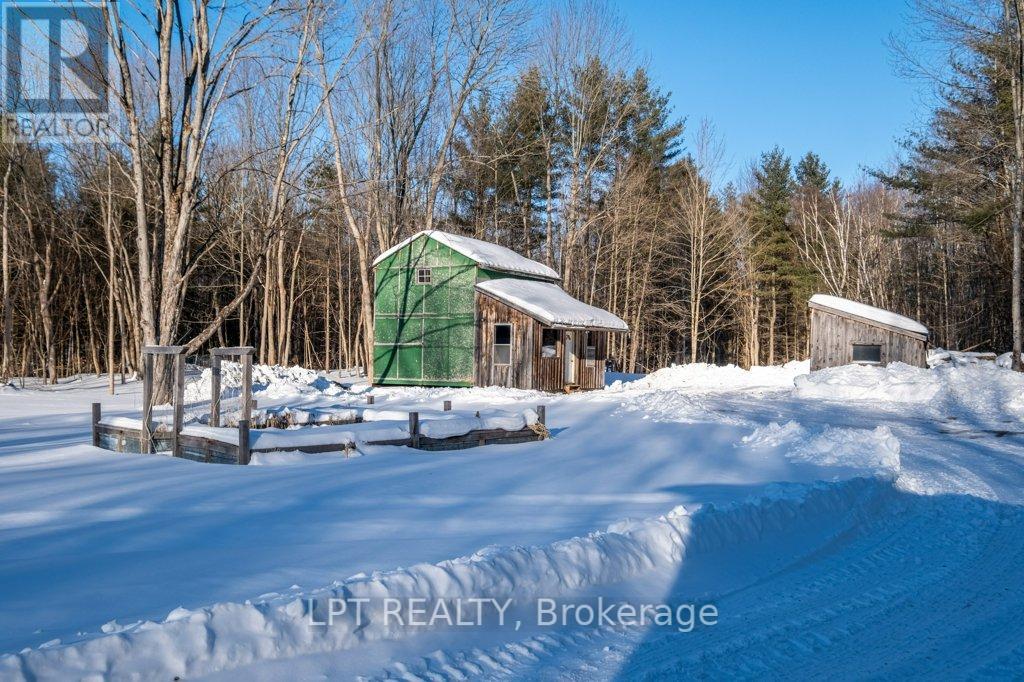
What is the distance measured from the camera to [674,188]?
154ft

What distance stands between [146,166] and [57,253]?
15.2 metres

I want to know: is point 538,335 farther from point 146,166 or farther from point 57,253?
point 57,253

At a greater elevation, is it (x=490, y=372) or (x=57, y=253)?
(x=57, y=253)

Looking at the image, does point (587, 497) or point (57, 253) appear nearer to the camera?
point (587, 497)

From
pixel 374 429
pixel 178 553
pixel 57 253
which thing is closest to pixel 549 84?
pixel 57 253

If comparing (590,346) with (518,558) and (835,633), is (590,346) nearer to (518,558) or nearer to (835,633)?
(518,558)

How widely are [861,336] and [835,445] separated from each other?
688 inches

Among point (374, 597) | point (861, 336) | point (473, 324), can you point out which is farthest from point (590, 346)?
point (374, 597)

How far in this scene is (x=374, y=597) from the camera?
15.3ft

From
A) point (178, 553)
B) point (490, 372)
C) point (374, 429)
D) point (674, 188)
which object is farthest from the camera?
point (674, 188)

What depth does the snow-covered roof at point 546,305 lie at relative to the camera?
24391 millimetres

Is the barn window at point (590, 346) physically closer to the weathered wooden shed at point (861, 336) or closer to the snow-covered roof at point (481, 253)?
the snow-covered roof at point (481, 253)

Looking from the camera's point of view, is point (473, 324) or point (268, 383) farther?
point (473, 324)
